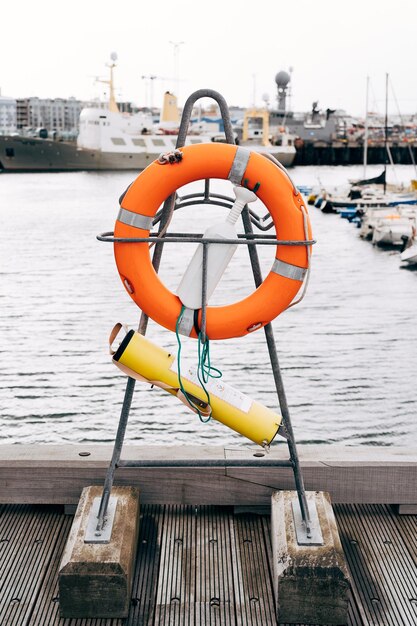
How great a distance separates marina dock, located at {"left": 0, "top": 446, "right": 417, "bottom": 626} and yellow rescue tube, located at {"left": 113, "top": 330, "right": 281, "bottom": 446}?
6.9 inches

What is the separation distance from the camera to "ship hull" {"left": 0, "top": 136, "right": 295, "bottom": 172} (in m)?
57.8

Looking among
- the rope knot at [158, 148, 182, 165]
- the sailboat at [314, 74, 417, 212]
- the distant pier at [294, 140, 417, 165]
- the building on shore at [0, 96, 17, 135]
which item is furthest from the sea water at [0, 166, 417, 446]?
the building on shore at [0, 96, 17, 135]

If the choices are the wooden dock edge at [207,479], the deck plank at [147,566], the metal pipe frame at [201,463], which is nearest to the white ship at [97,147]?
the wooden dock edge at [207,479]

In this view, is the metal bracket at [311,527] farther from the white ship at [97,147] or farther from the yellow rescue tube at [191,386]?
the white ship at [97,147]

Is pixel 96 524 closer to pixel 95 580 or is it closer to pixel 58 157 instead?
pixel 95 580

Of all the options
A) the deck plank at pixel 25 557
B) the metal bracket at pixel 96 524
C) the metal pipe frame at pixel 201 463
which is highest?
the metal pipe frame at pixel 201 463

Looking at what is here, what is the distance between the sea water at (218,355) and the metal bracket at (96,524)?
4.67m

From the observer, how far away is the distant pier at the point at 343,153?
78.9 m

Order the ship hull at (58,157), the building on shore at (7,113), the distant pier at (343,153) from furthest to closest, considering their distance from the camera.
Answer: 1. the building on shore at (7,113)
2. the distant pier at (343,153)
3. the ship hull at (58,157)

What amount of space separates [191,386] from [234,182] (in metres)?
0.59

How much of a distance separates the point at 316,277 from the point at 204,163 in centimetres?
1503

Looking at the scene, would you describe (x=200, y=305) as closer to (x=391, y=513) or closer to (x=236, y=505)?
(x=236, y=505)

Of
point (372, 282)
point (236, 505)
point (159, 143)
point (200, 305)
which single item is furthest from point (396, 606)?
point (159, 143)

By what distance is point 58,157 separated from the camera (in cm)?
5944
